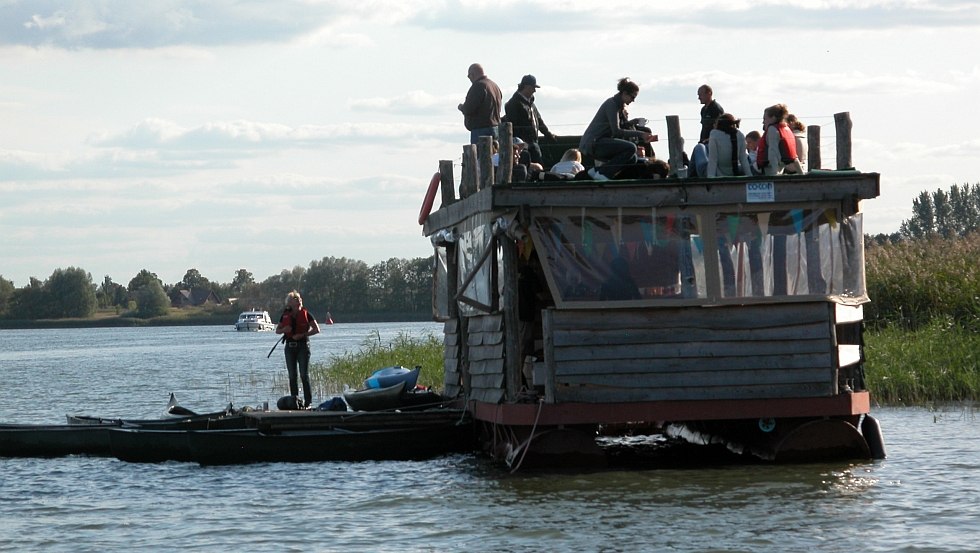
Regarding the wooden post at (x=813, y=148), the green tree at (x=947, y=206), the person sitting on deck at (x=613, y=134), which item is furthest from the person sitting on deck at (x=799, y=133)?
the green tree at (x=947, y=206)

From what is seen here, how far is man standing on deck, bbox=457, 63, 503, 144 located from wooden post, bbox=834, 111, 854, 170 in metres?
4.31

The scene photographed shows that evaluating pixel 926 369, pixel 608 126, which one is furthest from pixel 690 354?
pixel 926 369

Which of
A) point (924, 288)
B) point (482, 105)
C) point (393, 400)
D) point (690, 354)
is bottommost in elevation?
point (393, 400)

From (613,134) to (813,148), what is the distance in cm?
225

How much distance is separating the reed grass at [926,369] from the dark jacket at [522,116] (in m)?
7.38

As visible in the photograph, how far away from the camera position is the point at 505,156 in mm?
15711

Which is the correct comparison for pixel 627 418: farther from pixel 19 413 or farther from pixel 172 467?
pixel 19 413

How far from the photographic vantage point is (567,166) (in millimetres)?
16750

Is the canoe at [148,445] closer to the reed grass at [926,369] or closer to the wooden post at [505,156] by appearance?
the wooden post at [505,156]

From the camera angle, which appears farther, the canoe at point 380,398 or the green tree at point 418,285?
the green tree at point 418,285

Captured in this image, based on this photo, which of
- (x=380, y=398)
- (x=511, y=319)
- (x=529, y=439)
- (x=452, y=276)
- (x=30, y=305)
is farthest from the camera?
(x=30, y=305)

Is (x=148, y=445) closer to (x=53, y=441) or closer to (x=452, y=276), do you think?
(x=53, y=441)

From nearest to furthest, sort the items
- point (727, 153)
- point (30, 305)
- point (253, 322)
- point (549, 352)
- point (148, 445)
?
point (549, 352), point (727, 153), point (148, 445), point (253, 322), point (30, 305)

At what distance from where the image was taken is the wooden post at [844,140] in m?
16.4
